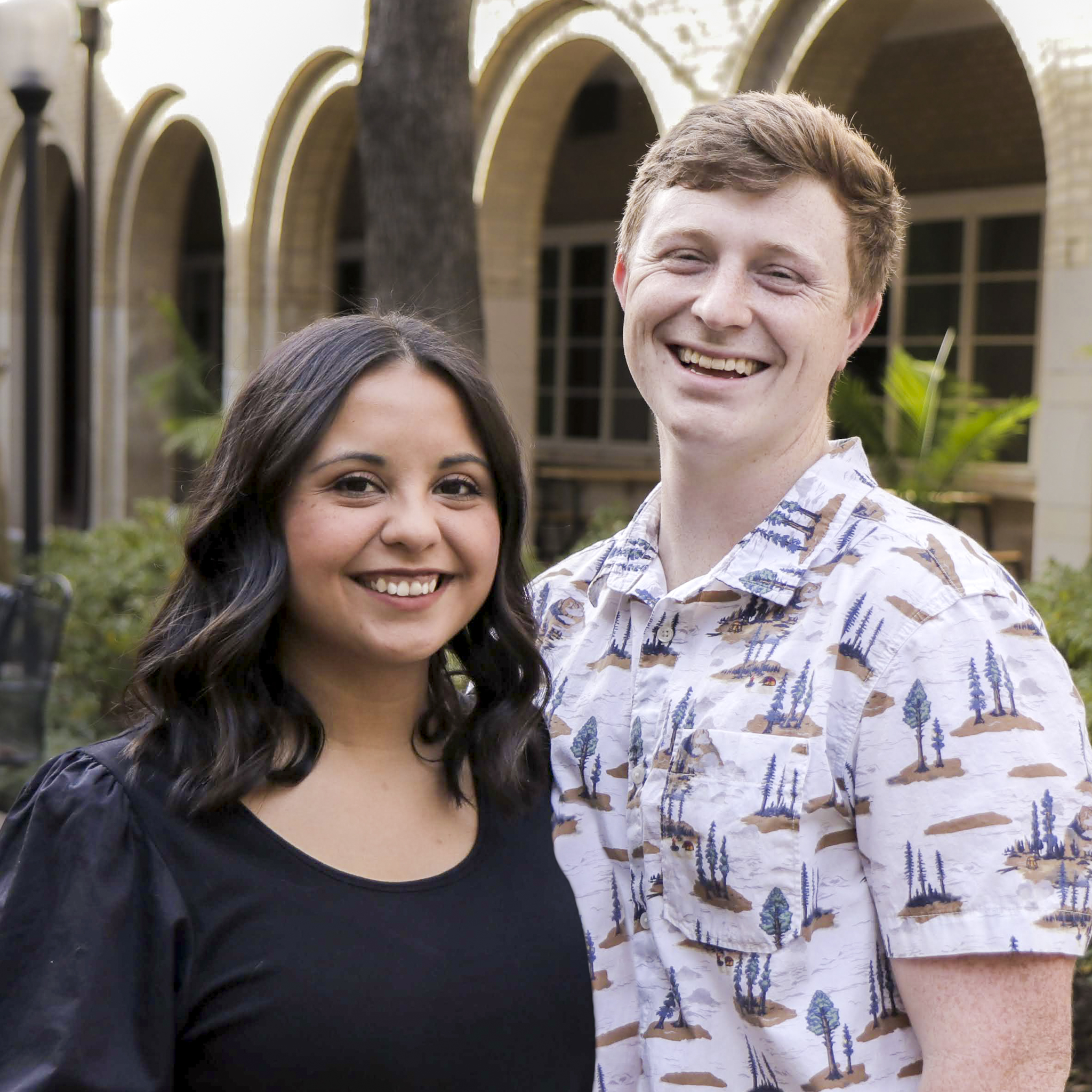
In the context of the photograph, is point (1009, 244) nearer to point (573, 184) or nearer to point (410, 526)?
point (573, 184)

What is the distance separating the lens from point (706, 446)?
2008 millimetres

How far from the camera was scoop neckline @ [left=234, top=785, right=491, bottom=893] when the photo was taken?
1.79 m

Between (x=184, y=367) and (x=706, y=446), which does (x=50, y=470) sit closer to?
(x=184, y=367)

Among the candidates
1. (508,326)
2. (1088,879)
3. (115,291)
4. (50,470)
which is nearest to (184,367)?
(115,291)

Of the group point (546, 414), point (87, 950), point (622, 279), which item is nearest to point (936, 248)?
point (546, 414)

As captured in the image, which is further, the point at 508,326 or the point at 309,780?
the point at 508,326

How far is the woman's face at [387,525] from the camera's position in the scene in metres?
1.84

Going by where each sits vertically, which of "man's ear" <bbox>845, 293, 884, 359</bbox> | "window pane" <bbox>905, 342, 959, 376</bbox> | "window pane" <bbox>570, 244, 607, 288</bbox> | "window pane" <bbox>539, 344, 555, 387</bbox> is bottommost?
"man's ear" <bbox>845, 293, 884, 359</bbox>

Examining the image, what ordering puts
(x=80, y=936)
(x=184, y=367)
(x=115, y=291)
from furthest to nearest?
1. (x=115, y=291)
2. (x=184, y=367)
3. (x=80, y=936)

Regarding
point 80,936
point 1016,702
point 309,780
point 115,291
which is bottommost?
point 80,936

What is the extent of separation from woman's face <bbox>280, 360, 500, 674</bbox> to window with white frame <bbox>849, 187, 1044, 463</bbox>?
8.13 m

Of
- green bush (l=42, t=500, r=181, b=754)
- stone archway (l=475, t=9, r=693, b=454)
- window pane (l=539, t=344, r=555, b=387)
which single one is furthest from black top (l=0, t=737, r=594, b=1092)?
window pane (l=539, t=344, r=555, b=387)

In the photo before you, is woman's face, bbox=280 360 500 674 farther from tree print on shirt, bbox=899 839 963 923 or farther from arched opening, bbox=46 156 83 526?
arched opening, bbox=46 156 83 526

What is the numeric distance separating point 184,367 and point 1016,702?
11.0 meters
